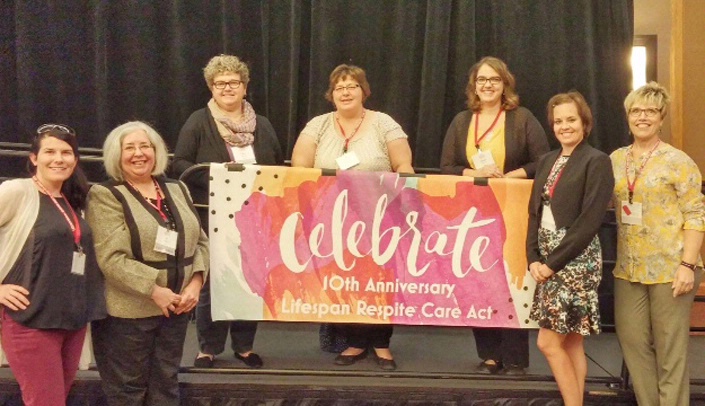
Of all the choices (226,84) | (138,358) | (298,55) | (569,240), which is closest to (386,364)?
(569,240)

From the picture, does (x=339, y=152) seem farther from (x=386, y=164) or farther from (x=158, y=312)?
(x=158, y=312)

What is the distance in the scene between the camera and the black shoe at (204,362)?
3.08m

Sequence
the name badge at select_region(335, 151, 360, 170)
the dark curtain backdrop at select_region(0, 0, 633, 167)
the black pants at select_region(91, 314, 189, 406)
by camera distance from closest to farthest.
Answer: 1. the black pants at select_region(91, 314, 189, 406)
2. the name badge at select_region(335, 151, 360, 170)
3. the dark curtain backdrop at select_region(0, 0, 633, 167)

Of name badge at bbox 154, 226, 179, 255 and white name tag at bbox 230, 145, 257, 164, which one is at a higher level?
white name tag at bbox 230, 145, 257, 164

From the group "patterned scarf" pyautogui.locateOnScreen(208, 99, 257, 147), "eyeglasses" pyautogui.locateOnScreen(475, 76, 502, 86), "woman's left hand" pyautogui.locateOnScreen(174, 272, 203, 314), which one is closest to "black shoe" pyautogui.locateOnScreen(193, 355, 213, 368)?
"woman's left hand" pyautogui.locateOnScreen(174, 272, 203, 314)

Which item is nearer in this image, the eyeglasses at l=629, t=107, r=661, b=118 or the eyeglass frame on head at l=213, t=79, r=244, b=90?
the eyeglasses at l=629, t=107, r=661, b=118

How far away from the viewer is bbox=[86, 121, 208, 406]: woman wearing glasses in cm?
249

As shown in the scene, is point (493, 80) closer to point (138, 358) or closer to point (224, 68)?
point (224, 68)

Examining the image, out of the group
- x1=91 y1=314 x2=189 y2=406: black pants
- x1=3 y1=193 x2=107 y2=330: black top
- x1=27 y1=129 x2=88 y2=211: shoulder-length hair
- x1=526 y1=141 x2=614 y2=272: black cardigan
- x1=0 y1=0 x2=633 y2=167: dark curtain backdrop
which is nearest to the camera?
x1=3 y1=193 x2=107 y2=330: black top

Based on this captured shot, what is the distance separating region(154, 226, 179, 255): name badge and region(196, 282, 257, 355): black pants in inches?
24.4

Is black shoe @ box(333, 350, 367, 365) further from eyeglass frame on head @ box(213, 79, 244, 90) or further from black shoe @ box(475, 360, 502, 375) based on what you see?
eyeglass frame on head @ box(213, 79, 244, 90)

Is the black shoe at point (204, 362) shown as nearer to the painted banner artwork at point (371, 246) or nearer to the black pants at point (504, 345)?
the painted banner artwork at point (371, 246)

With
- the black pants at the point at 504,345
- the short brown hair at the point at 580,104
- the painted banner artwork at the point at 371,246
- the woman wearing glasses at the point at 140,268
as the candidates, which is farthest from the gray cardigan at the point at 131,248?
the short brown hair at the point at 580,104

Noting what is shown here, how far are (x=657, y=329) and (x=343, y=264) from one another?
1.37 metres
